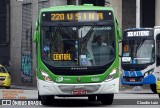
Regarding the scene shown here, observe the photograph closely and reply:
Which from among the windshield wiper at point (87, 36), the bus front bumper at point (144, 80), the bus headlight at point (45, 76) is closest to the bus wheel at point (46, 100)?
the bus headlight at point (45, 76)

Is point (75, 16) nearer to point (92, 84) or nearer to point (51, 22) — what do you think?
point (51, 22)

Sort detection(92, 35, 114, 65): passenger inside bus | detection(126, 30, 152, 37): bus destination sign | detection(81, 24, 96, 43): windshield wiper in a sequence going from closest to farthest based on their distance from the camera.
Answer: detection(92, 35, 114, 65): passenger inside bus
detection(81, 24, 96, 43): windshield wiper
detection(126, 30, 152, 37): bus destination sign

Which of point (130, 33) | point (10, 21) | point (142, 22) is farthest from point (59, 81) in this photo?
point (10, 21)

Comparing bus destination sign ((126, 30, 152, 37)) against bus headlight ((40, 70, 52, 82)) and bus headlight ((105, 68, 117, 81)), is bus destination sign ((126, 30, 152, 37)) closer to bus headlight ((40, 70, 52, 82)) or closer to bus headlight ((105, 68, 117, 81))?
bus headlight ((105, 68, 117, 81))

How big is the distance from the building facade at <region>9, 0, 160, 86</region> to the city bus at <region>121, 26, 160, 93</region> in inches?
379

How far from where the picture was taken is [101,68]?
17.5 metres

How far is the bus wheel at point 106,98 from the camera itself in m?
18.6

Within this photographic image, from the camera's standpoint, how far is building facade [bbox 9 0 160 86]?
138 ft

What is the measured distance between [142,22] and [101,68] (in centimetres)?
2550

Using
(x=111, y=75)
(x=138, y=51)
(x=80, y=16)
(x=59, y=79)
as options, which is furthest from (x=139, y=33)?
(x=59, y=79)

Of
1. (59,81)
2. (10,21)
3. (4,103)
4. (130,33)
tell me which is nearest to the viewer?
(59,81)

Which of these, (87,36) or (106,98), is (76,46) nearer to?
(87,36)

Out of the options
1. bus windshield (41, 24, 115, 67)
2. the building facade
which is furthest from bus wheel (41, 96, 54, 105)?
the building facade

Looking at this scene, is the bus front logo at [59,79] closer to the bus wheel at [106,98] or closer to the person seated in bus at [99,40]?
the person seated in bus at [99,40]
